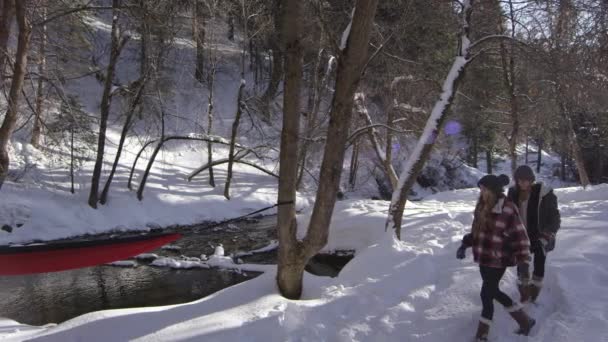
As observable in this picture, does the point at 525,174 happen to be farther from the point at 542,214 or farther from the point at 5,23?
the point at 5,23

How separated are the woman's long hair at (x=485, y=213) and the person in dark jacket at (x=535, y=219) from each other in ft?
2.21

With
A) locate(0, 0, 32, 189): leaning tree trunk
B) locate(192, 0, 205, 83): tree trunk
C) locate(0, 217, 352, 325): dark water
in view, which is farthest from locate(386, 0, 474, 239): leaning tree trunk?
locate(0, 0, 32, 189): leaning tree trunk

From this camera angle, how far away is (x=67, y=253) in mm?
5008

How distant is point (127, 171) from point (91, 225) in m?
4.54

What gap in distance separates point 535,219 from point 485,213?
0.91m

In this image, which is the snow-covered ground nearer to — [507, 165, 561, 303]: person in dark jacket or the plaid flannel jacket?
[507, 165, 561, 303]: person in dark jacket

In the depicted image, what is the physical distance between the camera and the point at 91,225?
1600cm

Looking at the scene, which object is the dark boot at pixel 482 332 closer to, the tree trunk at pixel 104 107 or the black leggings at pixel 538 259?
the black leggings at pixel 538 259

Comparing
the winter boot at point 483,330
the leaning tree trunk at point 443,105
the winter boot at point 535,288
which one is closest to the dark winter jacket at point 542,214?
the winter boot at point 535,288

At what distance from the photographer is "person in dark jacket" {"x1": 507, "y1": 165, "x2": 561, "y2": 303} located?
4.73 metres

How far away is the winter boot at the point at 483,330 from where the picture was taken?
14.2ft

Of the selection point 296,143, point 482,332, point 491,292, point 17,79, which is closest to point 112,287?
point 17,79

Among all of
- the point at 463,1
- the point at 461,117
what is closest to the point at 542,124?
the point at 461,117

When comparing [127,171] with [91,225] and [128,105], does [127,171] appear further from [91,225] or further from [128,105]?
[91,225]
